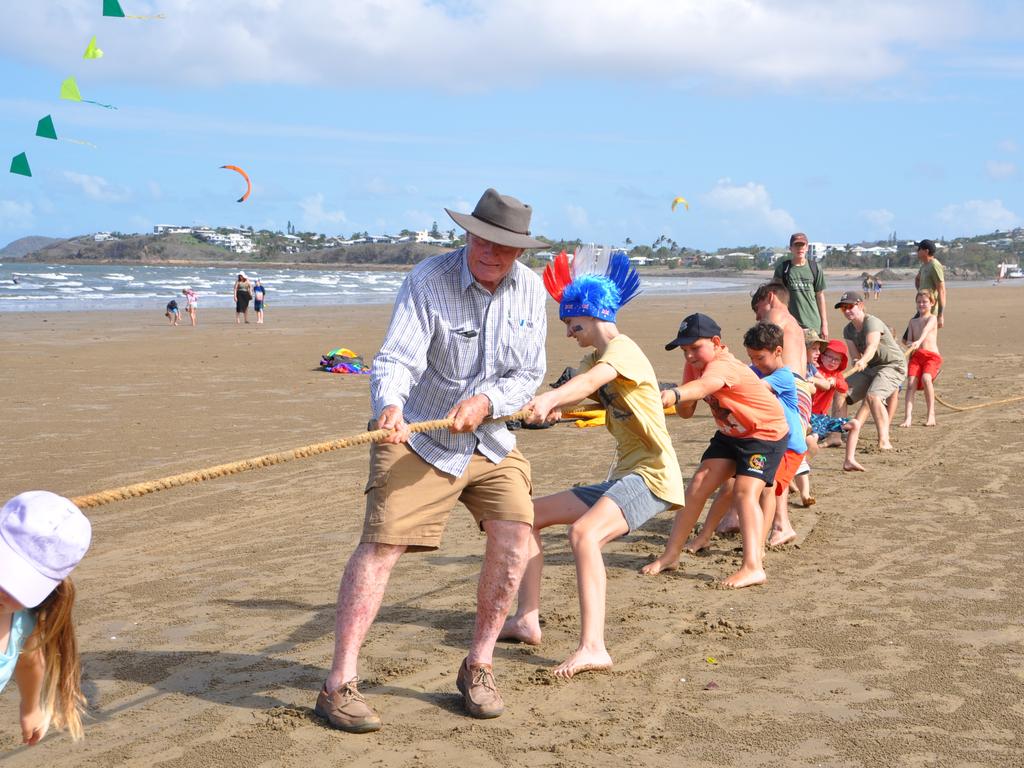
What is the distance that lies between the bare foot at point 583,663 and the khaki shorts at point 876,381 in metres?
6.22

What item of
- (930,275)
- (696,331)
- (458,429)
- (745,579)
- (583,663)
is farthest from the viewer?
(930,275)

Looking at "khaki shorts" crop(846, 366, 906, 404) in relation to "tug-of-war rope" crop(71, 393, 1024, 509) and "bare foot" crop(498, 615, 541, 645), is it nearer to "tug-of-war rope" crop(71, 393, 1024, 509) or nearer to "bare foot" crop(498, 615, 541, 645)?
"bare foot" crop(498, 615, 541, 645)

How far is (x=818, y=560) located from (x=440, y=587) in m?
2.32

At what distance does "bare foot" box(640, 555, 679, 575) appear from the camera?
6.44 m

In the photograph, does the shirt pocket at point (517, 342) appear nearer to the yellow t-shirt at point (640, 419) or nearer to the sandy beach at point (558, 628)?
the yellow t-shirt at point (640, 419)

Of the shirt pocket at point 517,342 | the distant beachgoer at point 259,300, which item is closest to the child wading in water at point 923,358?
the shirt pocket at point 517,342

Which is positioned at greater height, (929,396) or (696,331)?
(696,331)

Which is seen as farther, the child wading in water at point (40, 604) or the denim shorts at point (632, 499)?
the denim shorts at point (632, 499)

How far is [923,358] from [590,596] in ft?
27.0

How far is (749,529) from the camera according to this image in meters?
6.21

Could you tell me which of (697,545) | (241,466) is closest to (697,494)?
(697,545)

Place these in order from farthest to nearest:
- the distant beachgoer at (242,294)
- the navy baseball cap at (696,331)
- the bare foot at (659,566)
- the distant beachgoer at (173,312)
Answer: the distant beachgoer at (242,294), the distant beachgoer at (173,312), the bare foot at (659,566), the navy baseball cap at (696,331)

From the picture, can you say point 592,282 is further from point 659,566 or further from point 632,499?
point 659,566

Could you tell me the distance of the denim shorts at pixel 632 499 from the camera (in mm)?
5062
